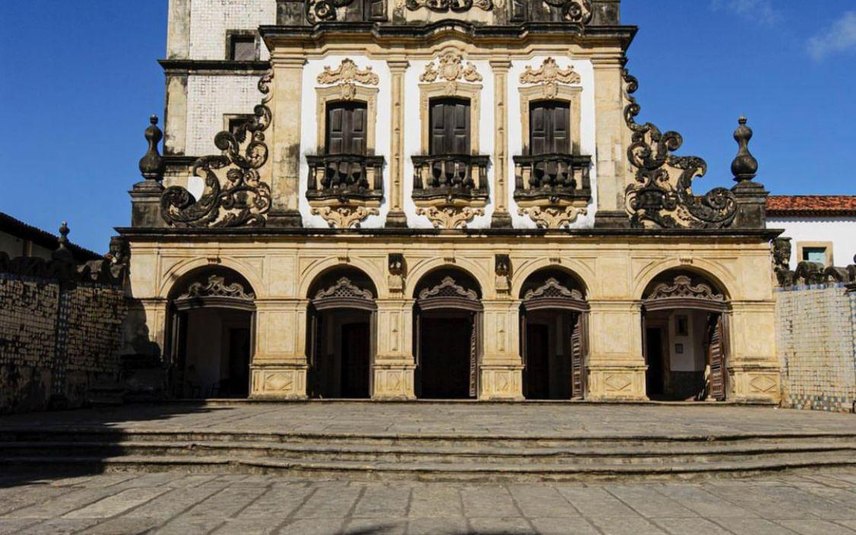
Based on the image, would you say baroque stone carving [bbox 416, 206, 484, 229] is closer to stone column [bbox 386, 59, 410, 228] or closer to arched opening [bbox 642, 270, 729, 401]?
stone column [bbox 386, 59, 410, 228]

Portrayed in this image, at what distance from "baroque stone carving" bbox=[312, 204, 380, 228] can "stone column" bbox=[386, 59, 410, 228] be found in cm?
67

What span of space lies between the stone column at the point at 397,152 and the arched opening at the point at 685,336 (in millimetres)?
6450

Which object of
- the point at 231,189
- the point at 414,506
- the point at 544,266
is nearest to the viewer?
the point at 414,506

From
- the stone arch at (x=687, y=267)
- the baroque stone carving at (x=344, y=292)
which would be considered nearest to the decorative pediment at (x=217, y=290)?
the baroque stone carving at (x=344, y=292)

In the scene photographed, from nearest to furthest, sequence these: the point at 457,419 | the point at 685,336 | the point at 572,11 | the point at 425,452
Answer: the point at 425,452 < the point at 457,419 < the point at 572,11 < the point at 685,336

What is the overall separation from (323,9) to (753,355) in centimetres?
1383

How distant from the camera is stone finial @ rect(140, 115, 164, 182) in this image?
66.8ft

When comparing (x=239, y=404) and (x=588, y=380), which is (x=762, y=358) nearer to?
(x=588, y=380)

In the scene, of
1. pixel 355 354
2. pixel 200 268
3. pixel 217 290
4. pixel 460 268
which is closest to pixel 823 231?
pixel 460 268

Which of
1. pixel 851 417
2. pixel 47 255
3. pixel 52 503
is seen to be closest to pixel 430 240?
pixel 851 417

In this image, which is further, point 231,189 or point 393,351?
point 231,189

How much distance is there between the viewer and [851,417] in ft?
52.3

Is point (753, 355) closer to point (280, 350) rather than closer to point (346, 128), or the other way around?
point (280, 350)

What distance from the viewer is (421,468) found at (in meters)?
10.1
